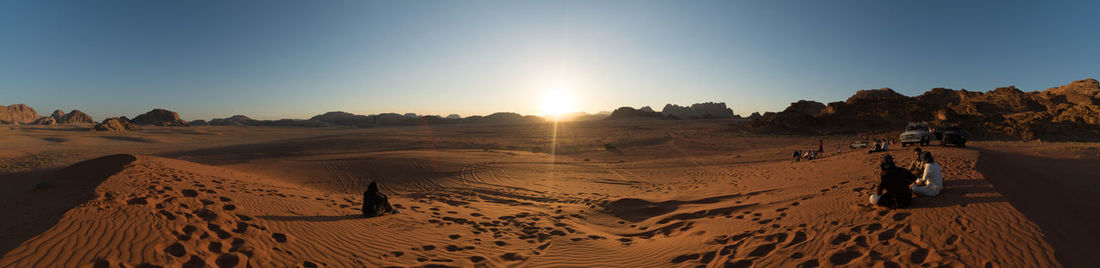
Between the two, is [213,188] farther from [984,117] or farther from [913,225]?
[984,117]

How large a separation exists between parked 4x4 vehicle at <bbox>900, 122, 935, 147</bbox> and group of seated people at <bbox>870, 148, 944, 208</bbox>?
1524cm

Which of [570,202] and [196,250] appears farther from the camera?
[570,202]

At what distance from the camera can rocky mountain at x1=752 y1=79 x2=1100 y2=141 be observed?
30.5 m

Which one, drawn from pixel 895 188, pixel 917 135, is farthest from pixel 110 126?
pixel 917 135

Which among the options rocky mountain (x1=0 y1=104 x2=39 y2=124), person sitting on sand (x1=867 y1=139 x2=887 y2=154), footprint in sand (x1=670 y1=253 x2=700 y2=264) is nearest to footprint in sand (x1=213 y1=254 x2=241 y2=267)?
footprint in sand (x1=670 y1=253 x2=700 y2=264)

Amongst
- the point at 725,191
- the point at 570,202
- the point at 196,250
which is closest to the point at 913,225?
the point at 725,191

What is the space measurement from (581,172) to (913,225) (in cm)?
1257

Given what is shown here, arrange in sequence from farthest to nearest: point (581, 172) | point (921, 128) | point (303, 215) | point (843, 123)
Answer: point (843, 123)
point (921, 128)
point (581, 172)
point (303, 215)

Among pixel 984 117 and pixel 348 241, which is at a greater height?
pixel 984 117

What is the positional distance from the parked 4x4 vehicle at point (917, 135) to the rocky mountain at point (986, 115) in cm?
2021

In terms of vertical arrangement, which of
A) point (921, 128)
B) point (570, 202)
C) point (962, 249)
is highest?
point (921, 128)

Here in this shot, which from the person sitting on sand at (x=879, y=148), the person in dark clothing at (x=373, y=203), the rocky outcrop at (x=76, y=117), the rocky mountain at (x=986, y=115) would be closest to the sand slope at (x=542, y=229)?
the person in dark clothing at (x=373, y=203)

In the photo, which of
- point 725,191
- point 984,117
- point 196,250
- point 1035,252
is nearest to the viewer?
point 1035,252

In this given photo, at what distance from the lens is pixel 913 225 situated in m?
5.39
